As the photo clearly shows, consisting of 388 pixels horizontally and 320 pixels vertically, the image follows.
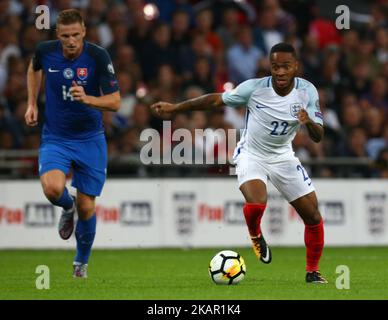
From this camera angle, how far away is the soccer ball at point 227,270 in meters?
10.9

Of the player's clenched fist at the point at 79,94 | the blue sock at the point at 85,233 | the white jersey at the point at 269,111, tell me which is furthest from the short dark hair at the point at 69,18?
the blue sock at the point at 85,233

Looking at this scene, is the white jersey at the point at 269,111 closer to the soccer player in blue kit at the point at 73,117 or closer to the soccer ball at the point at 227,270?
the soccer ball at the point at 227,270

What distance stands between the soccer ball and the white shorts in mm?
865

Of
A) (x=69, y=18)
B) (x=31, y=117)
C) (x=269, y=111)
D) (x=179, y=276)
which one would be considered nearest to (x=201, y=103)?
(x=269, y=111)

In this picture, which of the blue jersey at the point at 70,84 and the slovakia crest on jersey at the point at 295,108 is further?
the blue jersey at the point at 70,84

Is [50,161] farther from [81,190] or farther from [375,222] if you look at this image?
[375,222]

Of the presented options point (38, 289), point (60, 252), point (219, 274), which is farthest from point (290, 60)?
point (60, 252)

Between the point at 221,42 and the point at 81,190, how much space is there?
885 cm

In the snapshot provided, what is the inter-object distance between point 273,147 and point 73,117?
2012 mm

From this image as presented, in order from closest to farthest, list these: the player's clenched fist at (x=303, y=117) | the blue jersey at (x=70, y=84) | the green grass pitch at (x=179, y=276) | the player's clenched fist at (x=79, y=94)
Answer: the green grass pitch at (x=179, y=276), the player's clenched fist at (x=303, y=117), the player's clenched fist at (x=79, y=94), the blue jersey at (x=70, y=84)

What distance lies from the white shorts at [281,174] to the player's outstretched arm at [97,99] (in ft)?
→ 4.69

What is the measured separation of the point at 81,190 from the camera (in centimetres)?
1148

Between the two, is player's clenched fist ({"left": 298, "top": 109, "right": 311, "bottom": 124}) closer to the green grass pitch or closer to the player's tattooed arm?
the player's tattooed arm

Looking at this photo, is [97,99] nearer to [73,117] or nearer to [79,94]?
[79,94]
